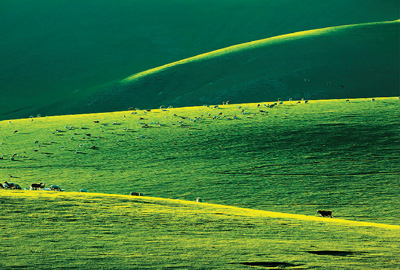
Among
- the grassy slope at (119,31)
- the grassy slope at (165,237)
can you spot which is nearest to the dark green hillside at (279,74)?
the grassy slope at (119,31)

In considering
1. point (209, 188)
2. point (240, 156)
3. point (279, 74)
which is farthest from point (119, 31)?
point (209, 188)

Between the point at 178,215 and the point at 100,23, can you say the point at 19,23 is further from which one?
the point at 178,215

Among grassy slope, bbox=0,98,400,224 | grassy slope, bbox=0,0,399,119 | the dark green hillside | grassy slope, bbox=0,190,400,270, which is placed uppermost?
grassy slope, bbox=0,0,399,119

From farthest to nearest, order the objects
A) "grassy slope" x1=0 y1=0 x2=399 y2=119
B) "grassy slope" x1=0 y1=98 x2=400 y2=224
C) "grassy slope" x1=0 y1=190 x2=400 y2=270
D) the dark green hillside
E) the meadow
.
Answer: "grassy slope" x1=0 y1=0 x2=399 y2=119 < the dark green hillside < "grassy slope" x1=0 y1=98 x2=400 y2=224 < the meadow < "grassy slope" x1=0 y1=190 x2=400 y2=270

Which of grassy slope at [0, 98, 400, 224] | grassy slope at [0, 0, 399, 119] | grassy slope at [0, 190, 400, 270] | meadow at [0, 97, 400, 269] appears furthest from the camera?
grassy slope at [0, 0, 399, 119]

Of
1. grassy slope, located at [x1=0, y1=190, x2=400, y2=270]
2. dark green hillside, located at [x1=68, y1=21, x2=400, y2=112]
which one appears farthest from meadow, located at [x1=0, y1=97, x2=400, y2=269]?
dark green hillside, located at [x1=68, y1=21, x2=400, y2=112]

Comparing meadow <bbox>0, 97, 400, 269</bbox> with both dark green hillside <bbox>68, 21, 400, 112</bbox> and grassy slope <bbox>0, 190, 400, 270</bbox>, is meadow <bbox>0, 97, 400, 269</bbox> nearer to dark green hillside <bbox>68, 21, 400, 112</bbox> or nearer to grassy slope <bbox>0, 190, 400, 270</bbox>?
grassy slope <bbox>0, 190, 400, 270</bbox>
